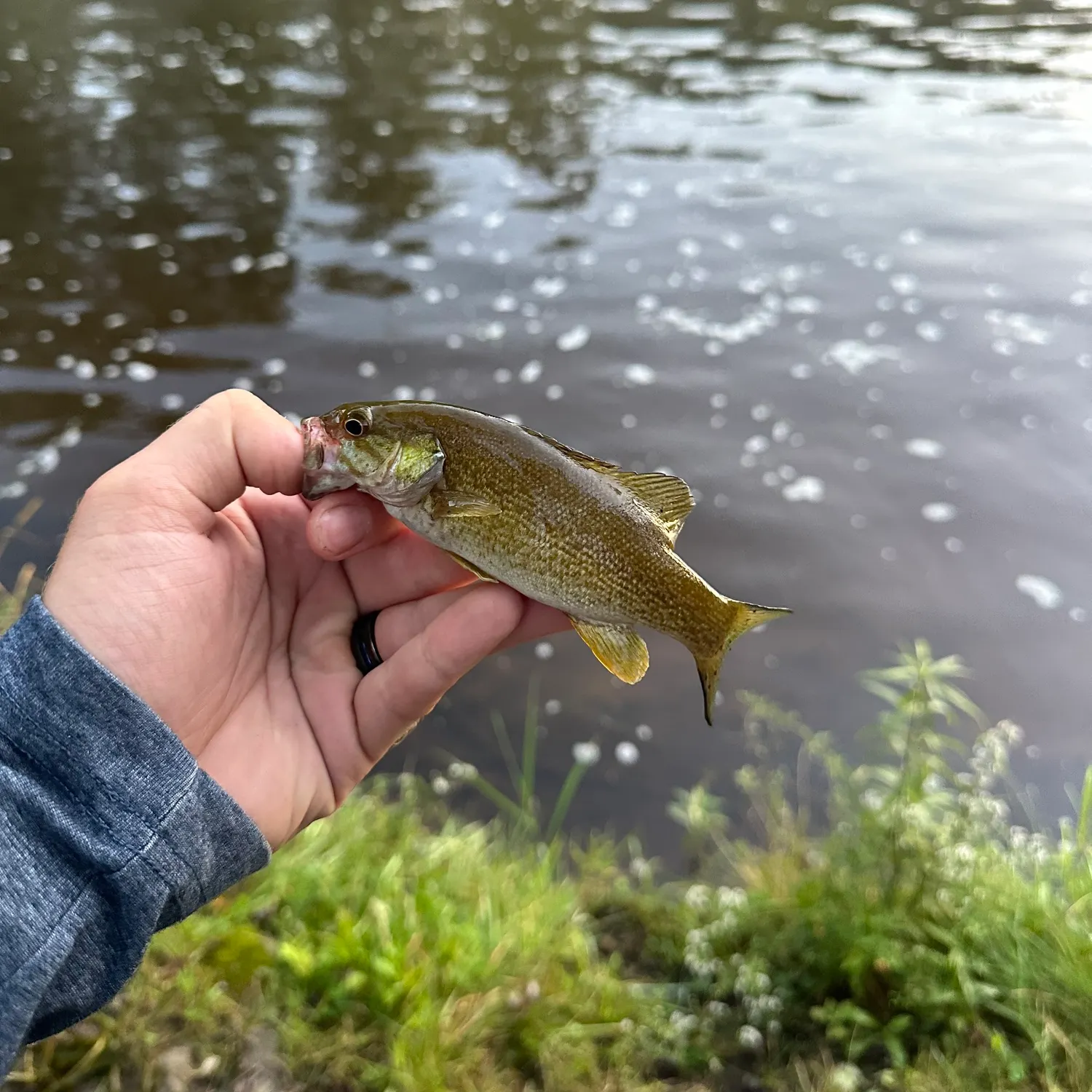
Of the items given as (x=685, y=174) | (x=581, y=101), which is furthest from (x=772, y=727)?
(x=581, y=101)

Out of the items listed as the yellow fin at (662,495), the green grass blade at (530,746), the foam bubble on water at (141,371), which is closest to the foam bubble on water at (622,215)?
the foam bubble on water at (141,371)

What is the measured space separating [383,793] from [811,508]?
15.2ft

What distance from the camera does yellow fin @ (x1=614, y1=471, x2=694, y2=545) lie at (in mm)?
3053

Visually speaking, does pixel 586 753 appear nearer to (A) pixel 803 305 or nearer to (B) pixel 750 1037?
(B) pixel 750 1037

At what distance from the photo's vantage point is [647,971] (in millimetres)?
4555

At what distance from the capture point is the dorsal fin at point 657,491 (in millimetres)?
3043

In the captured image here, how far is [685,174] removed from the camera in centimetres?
1384

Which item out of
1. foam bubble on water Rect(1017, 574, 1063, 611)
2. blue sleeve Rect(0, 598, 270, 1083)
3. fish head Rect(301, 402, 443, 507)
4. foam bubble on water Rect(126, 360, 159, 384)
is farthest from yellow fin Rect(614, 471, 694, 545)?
foam bubble on water Rect(126, 360, 159, 384)

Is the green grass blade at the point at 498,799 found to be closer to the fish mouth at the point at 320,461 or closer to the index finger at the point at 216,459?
the fish mouth at the point at 320,461

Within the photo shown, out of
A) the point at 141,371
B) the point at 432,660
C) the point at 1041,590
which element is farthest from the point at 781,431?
the point at 141,371

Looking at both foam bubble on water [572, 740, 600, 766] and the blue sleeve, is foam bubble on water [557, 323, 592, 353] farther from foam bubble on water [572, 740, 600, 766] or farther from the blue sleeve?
the blue sleeve

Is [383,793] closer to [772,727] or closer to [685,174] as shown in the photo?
[772,727]

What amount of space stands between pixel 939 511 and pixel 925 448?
3.16 feet

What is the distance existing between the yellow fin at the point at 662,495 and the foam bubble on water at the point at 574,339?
23.3 ft
